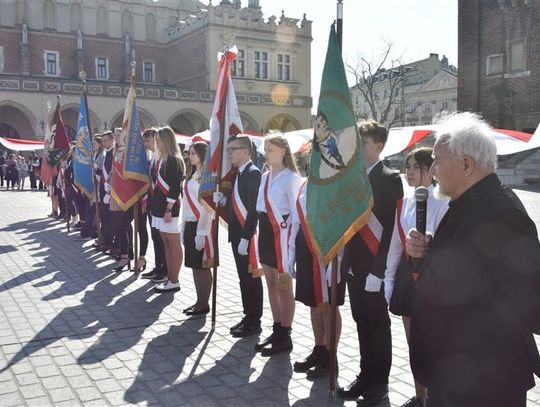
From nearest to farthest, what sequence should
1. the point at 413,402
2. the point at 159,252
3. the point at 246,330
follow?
the point at 413,402
the point at 246,330
the point at 159,252

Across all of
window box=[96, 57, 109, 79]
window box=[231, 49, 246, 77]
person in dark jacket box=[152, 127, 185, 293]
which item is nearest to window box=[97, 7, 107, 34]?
window box=[96, 57, 109, 79]

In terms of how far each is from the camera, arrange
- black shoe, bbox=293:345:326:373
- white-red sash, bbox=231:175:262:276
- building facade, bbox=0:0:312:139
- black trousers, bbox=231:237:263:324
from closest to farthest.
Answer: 1. black shoe, bbox=293:345:326:373
2. white-red sash, bbox=231:175:262:276
3. black trousers, bbox=231:237:263:324
4. building facade, bbox=0:0:312:139

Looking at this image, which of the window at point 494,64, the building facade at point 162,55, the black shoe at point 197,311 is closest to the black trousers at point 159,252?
the black shoe at point 197,311

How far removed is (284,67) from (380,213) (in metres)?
45.3

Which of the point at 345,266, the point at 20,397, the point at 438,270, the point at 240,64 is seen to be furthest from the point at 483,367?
the point at 240,64

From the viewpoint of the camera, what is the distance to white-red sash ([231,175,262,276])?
5906 mm

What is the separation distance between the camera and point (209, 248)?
663cm

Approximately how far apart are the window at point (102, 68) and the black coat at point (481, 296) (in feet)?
167

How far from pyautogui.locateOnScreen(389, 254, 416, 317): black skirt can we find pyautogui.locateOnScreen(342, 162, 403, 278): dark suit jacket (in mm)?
300

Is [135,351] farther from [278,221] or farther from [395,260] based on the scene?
[395,260]

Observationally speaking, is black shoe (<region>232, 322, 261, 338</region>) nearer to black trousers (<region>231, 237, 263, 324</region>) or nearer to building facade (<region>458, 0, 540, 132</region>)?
black trousers (<region>231, 237, 263, 324</region>)

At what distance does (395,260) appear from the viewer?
401 cm

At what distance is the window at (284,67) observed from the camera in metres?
47.9

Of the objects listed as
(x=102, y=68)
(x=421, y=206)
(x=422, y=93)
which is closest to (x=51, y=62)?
(x=102, y=68)
